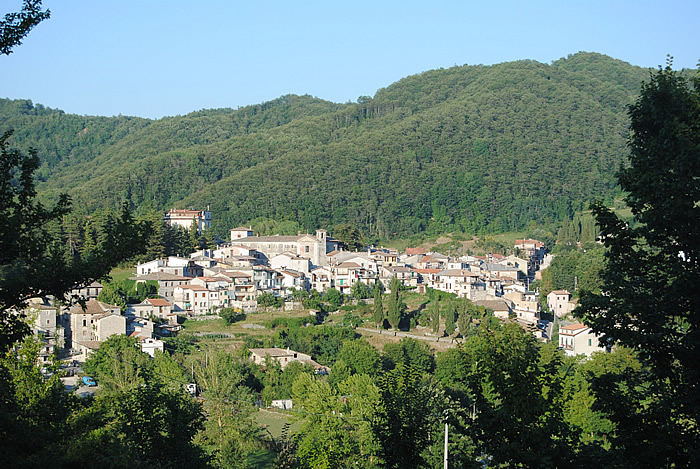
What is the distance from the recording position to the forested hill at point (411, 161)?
7600 cm

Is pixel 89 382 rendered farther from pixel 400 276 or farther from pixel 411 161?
pixel 411 161

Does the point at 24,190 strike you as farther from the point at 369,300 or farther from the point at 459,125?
the point at 459,125

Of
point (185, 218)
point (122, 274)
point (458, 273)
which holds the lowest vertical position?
point (458, 273)

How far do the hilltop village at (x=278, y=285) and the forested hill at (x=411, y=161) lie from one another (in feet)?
55.8

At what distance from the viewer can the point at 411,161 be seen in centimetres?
8894

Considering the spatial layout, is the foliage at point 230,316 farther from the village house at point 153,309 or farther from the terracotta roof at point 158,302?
the terracotta roof at point 158,302

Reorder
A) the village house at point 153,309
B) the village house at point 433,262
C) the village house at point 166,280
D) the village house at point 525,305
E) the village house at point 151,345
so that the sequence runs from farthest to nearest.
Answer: the village house at point 433,262 → the village house at point 525,305 → the village house at point 166,280 → the village house at point 153,309 → the village house at point 151,345

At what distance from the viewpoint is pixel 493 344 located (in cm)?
752

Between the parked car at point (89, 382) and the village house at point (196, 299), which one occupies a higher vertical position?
the village house at point (196, 299)

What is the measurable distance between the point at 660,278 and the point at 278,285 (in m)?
38.3

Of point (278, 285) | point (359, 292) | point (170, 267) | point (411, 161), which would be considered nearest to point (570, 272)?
point (359, 292)

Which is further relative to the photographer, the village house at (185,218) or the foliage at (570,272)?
the village house at (185,218)

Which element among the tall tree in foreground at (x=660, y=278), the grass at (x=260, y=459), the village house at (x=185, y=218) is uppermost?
the tall tree in foreground at (x=660, y=278)

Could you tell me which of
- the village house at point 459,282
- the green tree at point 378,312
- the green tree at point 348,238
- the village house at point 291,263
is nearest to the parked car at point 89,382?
the green tree at point 378,312
